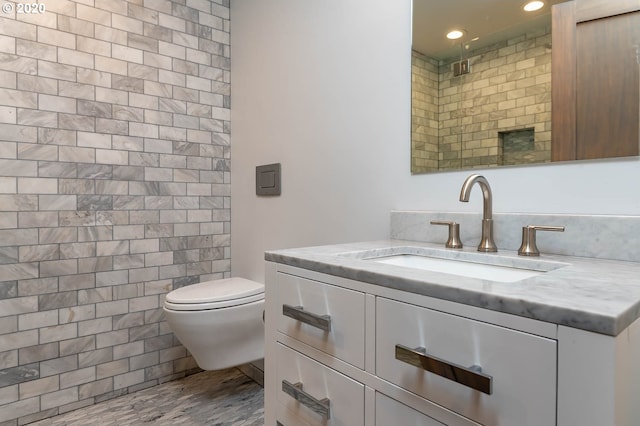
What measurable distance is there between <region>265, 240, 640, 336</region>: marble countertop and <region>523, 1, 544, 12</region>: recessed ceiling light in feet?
2.28

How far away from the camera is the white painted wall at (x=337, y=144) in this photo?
3.49 ft

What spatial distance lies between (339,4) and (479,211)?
3.56 feet

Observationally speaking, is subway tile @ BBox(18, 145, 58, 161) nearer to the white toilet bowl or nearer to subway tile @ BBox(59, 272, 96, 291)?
subway tile @ BBox(59, 272, 96, 291)

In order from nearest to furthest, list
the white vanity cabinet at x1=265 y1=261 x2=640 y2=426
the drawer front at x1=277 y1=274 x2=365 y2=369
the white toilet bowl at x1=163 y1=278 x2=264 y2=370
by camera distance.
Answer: the white vanity cabinet at x1=265 y1=261 x2=640 y2=426 → the drawer front at x1=277 y1=274 x2=365 y2=369 → the white toilet bowl at x1=163 y1=278 x2=264 y2=370

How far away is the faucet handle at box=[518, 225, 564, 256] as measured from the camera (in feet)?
3.18

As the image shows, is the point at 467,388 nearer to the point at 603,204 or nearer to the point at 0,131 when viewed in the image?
the point at 603,204

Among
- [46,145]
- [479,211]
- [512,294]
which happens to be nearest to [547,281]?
[512,294]

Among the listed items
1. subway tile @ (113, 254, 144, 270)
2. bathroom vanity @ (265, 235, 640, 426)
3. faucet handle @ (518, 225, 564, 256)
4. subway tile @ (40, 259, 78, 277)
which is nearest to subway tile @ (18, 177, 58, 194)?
subway tile @ (40, 259, 78, 277)

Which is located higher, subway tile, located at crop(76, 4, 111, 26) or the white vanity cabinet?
subway tile, located at crop(76, 4, 111, 26)

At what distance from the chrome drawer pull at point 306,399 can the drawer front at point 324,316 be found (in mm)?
117

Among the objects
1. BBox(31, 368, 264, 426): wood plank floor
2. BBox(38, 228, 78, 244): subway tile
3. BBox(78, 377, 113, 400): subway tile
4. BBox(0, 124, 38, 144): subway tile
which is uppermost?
BBox(0, 124, 38, 144): subway tile

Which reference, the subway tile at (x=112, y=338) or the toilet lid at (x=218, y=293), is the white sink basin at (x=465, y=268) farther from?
the subway tile at (x=112, y=338)

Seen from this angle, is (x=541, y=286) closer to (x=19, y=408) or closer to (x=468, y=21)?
(x=468, y=21)

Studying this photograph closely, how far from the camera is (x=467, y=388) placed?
23.7 inches
